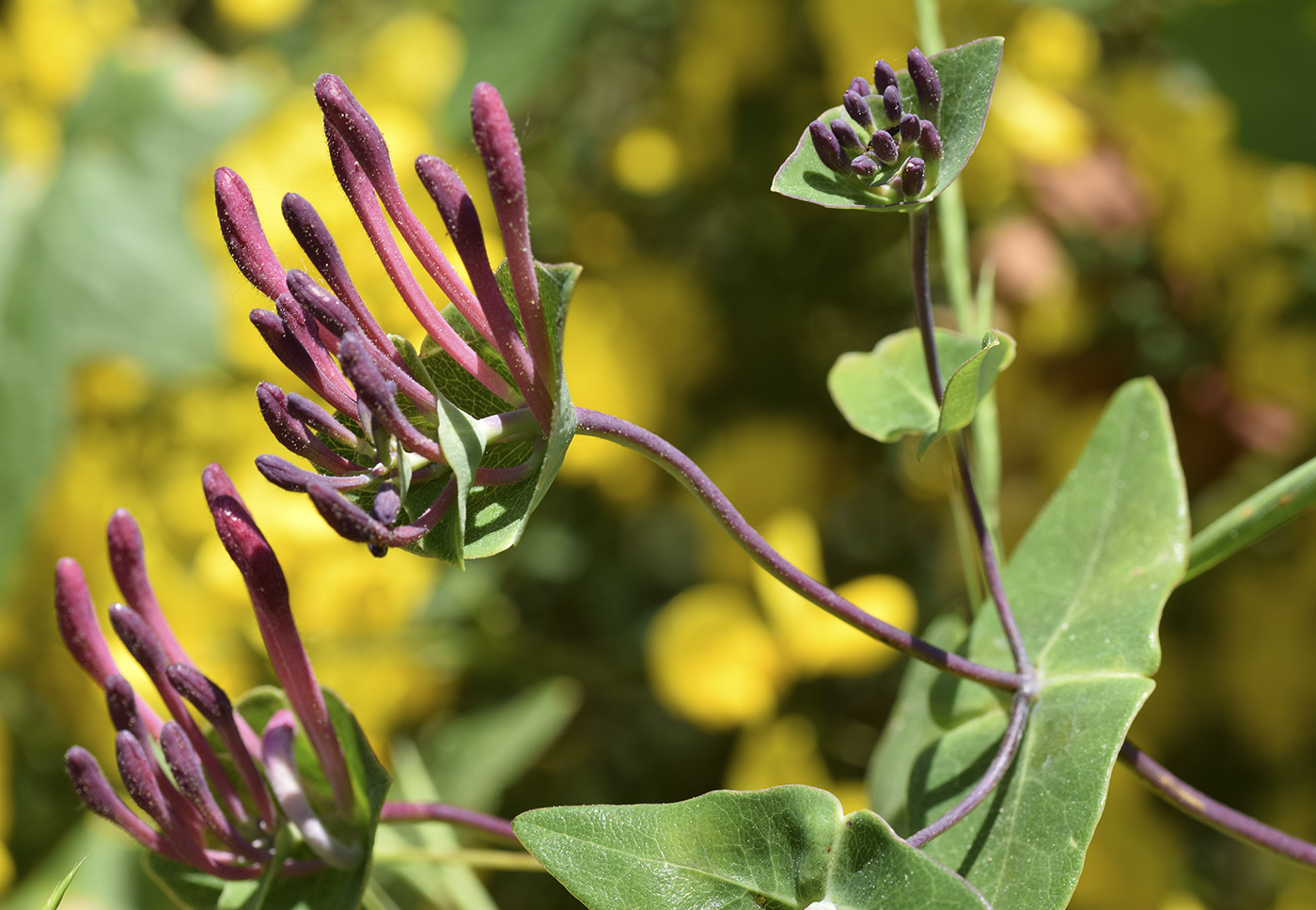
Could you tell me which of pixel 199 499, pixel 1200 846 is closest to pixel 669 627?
pixel 199 499

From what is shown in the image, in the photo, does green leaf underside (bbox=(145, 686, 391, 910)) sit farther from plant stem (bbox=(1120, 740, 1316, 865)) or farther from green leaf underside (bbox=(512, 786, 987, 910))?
plant stem (bbox=(1120, 740, 1316, 865))

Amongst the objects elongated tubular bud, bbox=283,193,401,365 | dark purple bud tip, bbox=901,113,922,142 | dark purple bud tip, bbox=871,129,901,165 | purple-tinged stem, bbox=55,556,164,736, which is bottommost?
purple-tinged stem, bbox=55,556,164,736

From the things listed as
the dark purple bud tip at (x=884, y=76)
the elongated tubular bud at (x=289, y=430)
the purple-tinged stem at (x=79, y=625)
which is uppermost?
the dark purple bud tip at (x=884, y=76)

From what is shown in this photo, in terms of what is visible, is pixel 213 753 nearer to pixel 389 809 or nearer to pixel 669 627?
pixel 389 809

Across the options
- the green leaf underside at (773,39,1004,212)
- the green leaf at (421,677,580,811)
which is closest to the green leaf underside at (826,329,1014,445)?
the green leaf underside at (773,39,1004,212)

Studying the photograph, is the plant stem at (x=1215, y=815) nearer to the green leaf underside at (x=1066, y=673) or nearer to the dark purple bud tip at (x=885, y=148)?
the green leaf underside at (x=1066, y=673)

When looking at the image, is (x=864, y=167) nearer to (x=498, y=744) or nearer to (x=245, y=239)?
(x=245, y=239)

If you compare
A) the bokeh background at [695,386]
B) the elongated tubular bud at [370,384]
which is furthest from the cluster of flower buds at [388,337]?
the bokeh background at [695,386]
